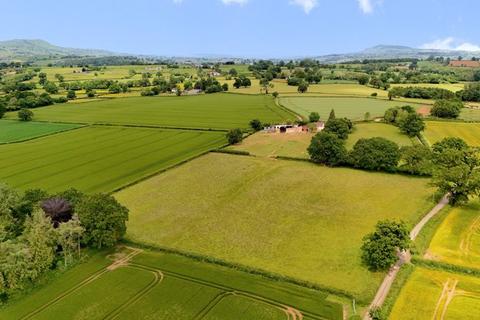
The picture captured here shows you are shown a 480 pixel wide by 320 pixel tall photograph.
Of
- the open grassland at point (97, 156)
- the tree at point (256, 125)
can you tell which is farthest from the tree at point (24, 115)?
the tree at point (256, 125)

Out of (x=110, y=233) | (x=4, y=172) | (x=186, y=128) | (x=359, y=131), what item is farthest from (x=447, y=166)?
(x=4, y=172)

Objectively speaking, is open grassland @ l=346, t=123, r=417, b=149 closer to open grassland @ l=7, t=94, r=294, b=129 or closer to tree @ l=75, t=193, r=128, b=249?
open grassland @ l=7, t=94, r=294, b=129

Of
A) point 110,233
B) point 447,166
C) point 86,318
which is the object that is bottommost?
point 86,318

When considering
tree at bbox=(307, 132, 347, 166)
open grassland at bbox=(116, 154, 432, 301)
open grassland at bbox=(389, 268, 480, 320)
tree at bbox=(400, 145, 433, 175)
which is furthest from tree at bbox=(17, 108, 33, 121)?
open grassland at bbox=(389, 268, 480, 320)

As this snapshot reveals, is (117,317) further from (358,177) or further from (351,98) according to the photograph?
(351,98)

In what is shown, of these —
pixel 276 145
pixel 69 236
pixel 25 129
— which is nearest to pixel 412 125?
pixel 276 145

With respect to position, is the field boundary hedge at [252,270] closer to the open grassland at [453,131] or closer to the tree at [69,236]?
the tree at [69,236]

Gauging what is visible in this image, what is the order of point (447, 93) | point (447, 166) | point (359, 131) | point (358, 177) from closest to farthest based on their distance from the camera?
point (447, 166)
point (358, 177)
point (359, 131)
point (447, 93)
